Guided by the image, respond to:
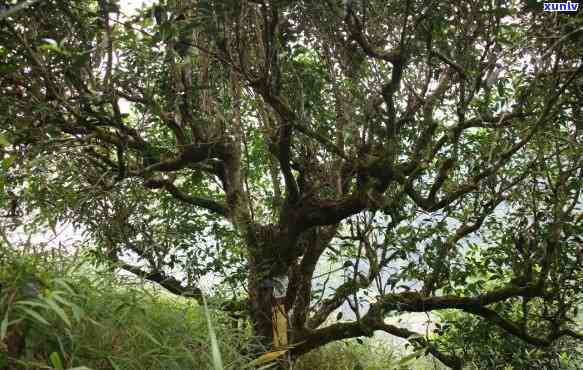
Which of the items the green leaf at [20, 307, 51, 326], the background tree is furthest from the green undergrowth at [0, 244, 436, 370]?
the background tree

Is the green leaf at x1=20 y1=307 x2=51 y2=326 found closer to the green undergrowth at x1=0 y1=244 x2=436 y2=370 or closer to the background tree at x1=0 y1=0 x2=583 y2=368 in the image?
the green undergrowth at x1=0 y1=244 x2=436 y2=370

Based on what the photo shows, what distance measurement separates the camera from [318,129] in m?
2.55

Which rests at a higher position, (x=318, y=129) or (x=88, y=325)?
(x=318, y=129)

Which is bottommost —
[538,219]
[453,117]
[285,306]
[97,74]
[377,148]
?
[285,306]

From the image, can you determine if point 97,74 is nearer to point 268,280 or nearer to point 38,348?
point 268,280

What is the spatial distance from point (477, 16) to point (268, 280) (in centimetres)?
176

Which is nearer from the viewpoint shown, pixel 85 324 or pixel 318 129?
pixel 85 324

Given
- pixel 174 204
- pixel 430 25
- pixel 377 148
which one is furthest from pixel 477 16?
pixel 174 204

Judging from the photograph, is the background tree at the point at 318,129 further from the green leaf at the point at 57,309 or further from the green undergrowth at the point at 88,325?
the green leaf at the point at 57,309

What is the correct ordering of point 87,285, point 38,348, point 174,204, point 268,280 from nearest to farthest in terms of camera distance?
point 38,348
point 87,285
point 268,280
point 174,204

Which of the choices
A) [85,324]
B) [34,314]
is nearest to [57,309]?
[34,314]

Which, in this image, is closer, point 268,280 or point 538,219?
point 538,219

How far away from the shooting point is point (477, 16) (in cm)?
239

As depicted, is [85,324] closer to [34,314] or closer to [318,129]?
[34,314]
